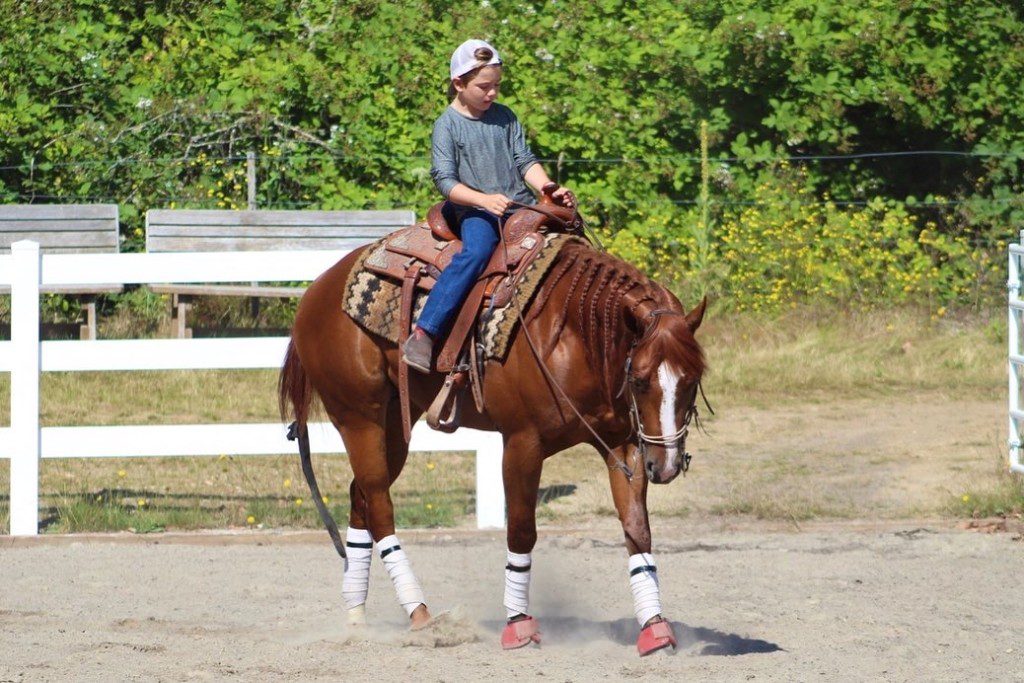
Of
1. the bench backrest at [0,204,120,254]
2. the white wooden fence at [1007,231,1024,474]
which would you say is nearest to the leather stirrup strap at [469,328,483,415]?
the white wooden fence at [1007,231,1024,474]

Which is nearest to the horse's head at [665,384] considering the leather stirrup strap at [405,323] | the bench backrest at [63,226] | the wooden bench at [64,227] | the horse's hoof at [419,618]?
the leather stirrup strap at [405,323]

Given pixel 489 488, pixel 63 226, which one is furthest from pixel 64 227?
pixel 489 488

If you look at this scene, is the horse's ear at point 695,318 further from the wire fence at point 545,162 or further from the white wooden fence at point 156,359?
the wire fence at point 545,162

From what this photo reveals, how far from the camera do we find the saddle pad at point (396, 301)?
5922mm

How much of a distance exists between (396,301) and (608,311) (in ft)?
3.83

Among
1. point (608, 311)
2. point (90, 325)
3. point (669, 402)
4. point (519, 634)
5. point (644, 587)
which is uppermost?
point (608, 311)

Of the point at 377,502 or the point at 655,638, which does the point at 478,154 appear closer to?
the point at 377,502

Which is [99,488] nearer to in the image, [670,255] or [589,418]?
[589,418]

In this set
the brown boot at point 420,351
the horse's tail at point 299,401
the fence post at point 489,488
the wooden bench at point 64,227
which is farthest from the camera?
the wooden bench at point 64,227

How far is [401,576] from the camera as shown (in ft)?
21.0

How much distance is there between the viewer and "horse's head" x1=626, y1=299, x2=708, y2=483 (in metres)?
5.35

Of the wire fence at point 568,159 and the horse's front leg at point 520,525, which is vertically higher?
the wire fence at point 568,159

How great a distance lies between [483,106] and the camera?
623cm

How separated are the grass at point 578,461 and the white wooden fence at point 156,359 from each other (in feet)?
1.37
